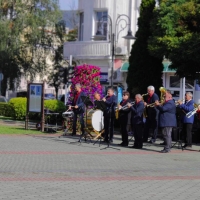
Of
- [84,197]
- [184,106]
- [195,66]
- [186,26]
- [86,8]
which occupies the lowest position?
[84,197]

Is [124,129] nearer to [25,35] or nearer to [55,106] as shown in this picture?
[55,106]

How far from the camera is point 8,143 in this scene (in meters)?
20.4

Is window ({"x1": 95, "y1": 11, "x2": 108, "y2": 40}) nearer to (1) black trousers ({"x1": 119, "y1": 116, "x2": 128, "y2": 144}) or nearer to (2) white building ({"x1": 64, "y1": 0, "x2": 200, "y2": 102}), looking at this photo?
(2) white building ({"x1": 64, "y1": 0, "x2": 200, "y2": 102})

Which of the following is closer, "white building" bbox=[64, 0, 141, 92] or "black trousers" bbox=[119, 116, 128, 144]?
"black trousers" bbox=[119, 116, 128, 144]

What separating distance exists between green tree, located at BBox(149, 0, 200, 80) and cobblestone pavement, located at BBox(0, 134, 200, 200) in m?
4.60

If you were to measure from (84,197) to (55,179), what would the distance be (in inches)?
80.2

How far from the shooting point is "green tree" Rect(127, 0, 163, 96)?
96.4 ft

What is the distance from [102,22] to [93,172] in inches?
1030

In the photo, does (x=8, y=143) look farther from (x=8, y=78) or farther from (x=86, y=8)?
(x=8, y=78)

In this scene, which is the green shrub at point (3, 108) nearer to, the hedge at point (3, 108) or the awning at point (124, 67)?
the hedge at point (3, 108)

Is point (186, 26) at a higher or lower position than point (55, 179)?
higher

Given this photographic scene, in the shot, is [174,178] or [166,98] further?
[166,98]

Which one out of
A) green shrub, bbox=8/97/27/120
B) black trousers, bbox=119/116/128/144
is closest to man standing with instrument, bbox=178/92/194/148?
black trousers, bbox=119/116/128/144

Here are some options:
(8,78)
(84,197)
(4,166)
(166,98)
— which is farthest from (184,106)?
(8,78)
